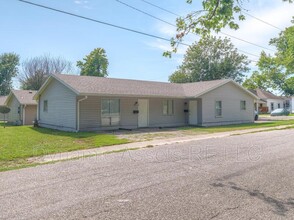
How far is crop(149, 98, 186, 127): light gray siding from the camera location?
20516mm

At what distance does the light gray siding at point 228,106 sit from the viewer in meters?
22.4

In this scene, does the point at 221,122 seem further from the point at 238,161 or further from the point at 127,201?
the point at 127,201

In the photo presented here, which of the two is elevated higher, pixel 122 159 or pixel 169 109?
pixel 169 109

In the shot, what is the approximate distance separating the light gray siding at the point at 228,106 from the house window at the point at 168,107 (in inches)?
95.3

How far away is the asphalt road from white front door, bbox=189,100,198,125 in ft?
45.8

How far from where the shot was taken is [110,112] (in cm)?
1842

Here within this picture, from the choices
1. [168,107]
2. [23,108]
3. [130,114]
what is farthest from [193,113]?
[23,108]

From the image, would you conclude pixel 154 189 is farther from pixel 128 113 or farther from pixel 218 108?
pixel 218 108

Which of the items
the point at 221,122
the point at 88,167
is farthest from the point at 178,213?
the point at 221,122

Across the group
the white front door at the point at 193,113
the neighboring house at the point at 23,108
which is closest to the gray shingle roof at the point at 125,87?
the white front door at the point at 193,113

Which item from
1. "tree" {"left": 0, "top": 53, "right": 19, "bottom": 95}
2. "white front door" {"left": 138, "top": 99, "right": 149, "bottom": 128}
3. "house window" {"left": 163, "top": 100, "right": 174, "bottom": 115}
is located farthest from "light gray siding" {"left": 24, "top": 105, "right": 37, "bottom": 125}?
"tree" {"left": 0, "top": 53, "right": 19, "bottom": 95}

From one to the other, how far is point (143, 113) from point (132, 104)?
4.09 feet

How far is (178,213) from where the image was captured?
13.6 ft

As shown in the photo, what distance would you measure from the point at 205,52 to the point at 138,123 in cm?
3407
